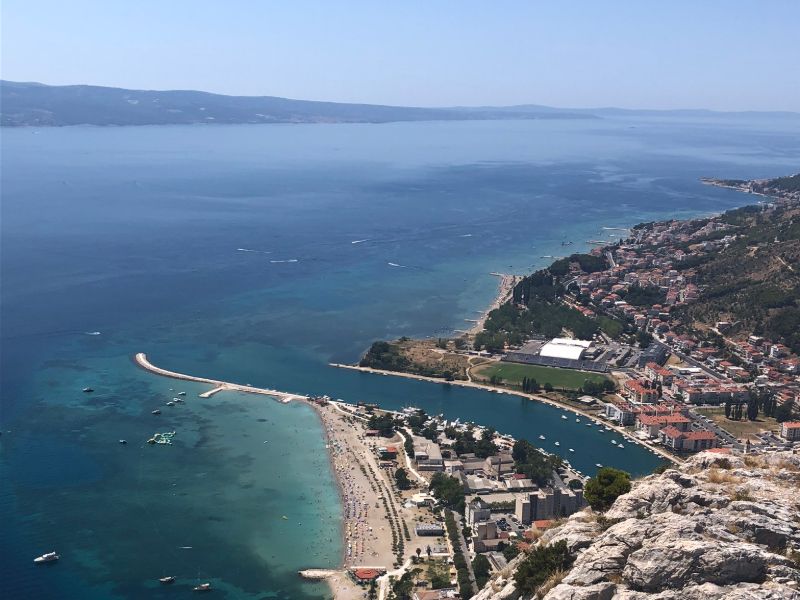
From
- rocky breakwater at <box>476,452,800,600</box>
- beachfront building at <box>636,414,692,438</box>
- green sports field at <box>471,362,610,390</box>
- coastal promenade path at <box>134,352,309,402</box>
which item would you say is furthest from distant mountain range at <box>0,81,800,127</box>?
rocky breakwater at <box>476,452,800,600</box>

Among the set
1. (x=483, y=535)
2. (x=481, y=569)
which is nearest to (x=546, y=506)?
(x=483, y=535)

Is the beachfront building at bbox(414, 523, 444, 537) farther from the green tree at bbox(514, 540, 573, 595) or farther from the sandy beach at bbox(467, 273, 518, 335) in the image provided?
the sandy beach at bbox(467, 273, 518, 335)

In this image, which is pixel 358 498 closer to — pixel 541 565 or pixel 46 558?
pixel 46 558

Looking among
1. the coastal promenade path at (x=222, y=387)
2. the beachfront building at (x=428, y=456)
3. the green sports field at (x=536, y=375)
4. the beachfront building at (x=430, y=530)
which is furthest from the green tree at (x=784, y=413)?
the coastal promenade path at (x=222, y=387)

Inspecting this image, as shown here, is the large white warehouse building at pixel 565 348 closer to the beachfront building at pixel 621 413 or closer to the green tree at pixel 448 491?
the beachfront building at pixel 621 413

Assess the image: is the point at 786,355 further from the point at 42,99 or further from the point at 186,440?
the point at 42,99

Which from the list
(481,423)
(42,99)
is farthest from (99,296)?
(42,99)
